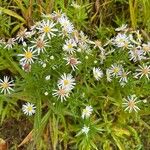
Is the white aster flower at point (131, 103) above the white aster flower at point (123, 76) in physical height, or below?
below

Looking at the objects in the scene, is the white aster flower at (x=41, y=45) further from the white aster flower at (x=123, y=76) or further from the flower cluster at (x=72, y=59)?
the white aster flower at (x=123, y=76)

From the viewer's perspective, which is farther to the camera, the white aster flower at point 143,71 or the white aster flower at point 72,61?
the white aster flower at point 143,71

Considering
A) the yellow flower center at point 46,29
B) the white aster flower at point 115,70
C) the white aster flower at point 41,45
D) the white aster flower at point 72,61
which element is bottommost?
the white aster flower at point 72,61

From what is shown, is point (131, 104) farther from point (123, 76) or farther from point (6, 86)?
point (6, 86)

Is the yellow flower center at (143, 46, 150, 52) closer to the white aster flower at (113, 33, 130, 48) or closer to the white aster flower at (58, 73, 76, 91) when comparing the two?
the white aster flower at (113, 33, 130, 48)

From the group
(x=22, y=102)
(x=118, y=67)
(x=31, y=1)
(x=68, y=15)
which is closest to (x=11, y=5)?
(x=31, y=1)

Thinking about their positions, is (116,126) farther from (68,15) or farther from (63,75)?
(68,15)

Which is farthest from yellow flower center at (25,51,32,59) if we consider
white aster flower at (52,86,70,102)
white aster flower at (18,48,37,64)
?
white aster flower at (52,86,70,102)

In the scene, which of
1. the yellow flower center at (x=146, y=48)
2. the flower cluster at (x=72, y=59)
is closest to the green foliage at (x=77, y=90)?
the flower cluster at (x=72, y=59)
